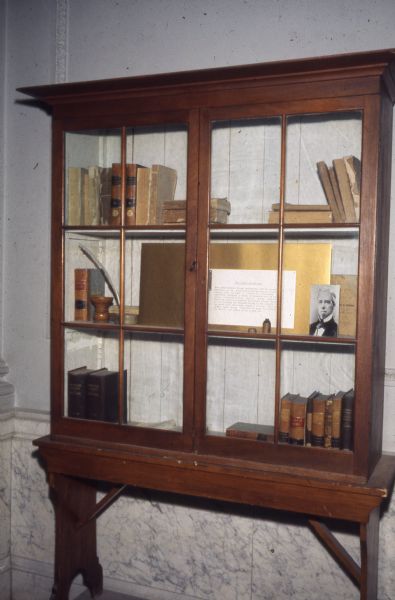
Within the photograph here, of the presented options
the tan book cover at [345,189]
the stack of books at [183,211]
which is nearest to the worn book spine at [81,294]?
the stack of books at [183,211]

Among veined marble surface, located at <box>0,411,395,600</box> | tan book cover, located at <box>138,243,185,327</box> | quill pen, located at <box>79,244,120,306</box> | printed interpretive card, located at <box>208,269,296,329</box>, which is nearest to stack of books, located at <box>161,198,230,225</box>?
tan book cover, located at <box>138,243,185,327</box>

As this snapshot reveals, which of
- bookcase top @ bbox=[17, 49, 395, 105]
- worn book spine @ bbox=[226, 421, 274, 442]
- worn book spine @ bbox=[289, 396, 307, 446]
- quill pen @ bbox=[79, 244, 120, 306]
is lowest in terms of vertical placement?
worn book spine @ bbox=[226, 421, 274, 442]

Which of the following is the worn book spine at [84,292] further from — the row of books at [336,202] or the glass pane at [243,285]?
the row of books at [336,202]

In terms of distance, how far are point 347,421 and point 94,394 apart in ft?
3.47

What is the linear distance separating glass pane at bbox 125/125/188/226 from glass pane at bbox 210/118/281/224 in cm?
16

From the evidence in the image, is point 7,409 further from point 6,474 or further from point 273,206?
point 273,206

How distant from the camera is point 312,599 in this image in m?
2.68

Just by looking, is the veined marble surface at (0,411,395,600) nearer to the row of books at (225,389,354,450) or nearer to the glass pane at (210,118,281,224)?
the row of books at (225,389,354,450)

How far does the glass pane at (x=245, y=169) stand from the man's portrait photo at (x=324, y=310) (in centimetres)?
34

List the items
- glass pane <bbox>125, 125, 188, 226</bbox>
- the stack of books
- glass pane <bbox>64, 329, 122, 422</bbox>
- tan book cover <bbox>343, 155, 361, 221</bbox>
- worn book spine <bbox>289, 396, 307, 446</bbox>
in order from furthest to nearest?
glass pane <bbox>64, 329, 122, 422</bbox> < glass pane <bbox>125, 125, 188, 226</bbox> < the stack of books < worn book spine <bbox>289, 396, 307, 446</bbox> < tan book cover <bbox>343, 155, 361, 221</bbox>

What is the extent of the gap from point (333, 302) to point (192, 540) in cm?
141

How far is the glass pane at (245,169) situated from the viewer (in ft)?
7.63

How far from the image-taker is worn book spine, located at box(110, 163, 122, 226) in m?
2.54

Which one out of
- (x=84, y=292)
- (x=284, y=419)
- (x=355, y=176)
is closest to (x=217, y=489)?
(x=284, y=419)
